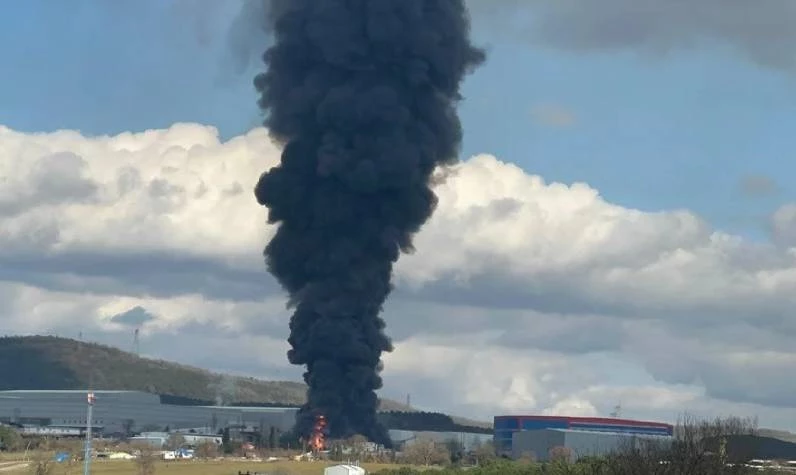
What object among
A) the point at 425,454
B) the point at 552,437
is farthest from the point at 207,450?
the point at 552,437

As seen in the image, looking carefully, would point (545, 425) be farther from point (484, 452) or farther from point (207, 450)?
point (207, 450)

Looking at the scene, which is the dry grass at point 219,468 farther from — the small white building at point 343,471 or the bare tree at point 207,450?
Result: the bare tree at point 207,450

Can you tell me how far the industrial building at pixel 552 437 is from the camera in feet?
517

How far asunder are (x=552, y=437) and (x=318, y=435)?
1613 inches

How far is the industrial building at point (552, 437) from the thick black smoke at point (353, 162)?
27.0 metres

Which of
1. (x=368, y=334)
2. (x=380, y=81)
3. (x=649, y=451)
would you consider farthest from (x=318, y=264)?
(x=649, y=451)

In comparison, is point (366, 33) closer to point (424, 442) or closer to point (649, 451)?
point (424, 442)

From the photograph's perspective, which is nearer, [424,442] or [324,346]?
[324,346]

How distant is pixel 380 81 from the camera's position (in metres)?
136

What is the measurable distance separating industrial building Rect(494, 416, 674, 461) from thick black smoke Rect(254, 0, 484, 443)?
88.6 feet

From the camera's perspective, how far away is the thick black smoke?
131 meters

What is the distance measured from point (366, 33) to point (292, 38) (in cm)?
762

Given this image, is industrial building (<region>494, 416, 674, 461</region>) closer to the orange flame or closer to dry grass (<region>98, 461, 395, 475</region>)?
the orange flame

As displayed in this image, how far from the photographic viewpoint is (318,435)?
134 metres
